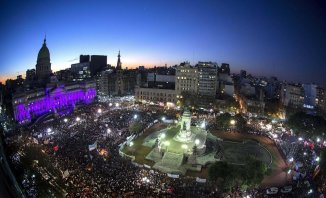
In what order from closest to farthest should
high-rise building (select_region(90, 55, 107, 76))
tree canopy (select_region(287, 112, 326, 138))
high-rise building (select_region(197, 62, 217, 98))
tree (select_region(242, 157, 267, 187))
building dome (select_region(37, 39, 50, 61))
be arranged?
tree (select_region(242, 157, 267, 187)) < tree canopy (select_region(287, 112, 326, 138)) < high-rise building (select_region(197, 62, 217, 98)) < building dome (select_region(37, 39, 50, 61)) < high-rise building (select_region(90, 55, 107, 76))

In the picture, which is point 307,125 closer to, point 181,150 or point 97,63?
point 181,150

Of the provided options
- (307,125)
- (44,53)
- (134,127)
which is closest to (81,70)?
(44,53)

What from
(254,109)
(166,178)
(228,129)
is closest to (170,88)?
(254,109)

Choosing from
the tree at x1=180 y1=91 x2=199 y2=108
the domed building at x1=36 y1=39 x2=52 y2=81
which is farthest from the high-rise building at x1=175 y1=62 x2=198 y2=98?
the domed building at x1=36 y1=39 x2=52 y2=81

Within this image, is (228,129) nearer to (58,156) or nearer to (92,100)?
(58,156)

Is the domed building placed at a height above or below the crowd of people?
above

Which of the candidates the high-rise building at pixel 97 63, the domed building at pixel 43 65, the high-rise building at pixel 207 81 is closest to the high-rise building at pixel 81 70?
the high-rise building at pixel 97 63

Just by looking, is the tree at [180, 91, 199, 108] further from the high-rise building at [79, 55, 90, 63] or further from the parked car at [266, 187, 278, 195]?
the high-rise building at [79, 55, 90, 63]
